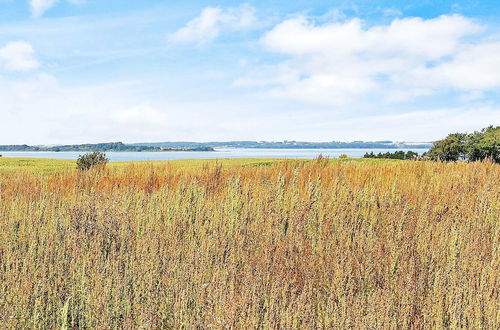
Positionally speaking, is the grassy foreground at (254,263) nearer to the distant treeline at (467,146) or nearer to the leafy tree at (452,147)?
the distant treeline at (467,146)

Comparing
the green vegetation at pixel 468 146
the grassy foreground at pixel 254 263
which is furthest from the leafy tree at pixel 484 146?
the grassy foreground at pixel 254 263

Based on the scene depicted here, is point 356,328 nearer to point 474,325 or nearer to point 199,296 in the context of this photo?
point 474,325

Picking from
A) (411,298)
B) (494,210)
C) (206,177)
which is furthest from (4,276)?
(494,210)

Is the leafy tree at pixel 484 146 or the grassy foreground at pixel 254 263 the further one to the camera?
the leafy tree at pixel 484 146

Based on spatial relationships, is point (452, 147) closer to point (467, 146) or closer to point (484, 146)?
point (467, 146)

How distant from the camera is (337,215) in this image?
21.6 ft

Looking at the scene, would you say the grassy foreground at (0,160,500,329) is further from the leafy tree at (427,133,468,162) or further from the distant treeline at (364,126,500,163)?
the leafy tree at (427,133,468,162)

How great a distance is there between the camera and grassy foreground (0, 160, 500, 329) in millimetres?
3461

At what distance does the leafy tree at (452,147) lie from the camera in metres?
60.9

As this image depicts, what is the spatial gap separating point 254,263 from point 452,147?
64.9 m

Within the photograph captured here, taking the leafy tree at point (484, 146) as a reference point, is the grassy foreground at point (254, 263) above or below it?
below

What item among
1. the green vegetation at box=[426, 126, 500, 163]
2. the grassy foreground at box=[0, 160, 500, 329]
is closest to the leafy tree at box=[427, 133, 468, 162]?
the green vegetation at box=[426, 126, 500, 163]

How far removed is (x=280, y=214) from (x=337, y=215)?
0.99 meters

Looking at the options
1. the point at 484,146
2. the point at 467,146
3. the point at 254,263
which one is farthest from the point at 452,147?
the point at 254,263
